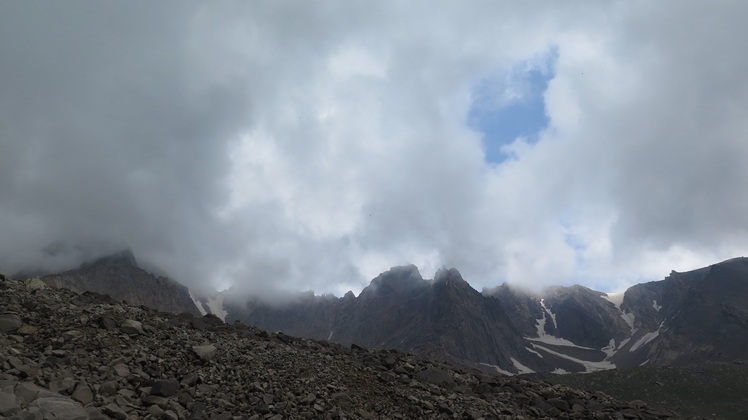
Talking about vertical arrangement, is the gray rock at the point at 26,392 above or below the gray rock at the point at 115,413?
above

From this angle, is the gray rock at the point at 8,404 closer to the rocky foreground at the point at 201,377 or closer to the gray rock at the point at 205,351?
the rocky foreground at the point at 201,377

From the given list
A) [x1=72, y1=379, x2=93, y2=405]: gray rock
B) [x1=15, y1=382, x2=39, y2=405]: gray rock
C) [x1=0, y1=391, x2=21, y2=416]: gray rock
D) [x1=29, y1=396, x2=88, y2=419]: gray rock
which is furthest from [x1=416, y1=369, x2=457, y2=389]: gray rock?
[x1=0, y1=391, x2=21, y2=416]: gray rock

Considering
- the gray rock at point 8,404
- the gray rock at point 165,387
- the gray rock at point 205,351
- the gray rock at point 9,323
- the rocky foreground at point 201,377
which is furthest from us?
the gray rock at point 205,351

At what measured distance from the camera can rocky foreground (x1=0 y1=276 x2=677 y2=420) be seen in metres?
16.1

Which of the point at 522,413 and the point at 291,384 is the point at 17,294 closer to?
the point at 291,384

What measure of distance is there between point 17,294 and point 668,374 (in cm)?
13327

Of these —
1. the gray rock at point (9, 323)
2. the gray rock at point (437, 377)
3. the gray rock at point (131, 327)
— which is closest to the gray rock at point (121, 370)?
the gray rock at point (131, 327)

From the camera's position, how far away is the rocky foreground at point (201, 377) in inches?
633

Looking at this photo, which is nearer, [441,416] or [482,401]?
[441,416]

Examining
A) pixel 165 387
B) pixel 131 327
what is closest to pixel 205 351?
pixel 165 387

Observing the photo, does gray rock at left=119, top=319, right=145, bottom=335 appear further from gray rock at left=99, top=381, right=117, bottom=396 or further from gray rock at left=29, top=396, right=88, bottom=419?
gray rock at left=29, top=396, right=88, bottom=419

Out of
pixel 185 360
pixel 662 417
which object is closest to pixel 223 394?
pixel 185 360

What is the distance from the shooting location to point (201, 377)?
1906 cm

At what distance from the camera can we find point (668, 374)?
114 meters
